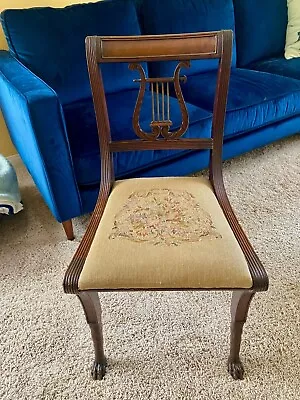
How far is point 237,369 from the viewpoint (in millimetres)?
1151

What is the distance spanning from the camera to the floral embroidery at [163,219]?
1.05 meters

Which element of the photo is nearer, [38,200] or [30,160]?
[30,160]

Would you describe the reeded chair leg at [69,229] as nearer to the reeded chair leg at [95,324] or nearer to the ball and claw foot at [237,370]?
the reeded chair leg at [95,324]

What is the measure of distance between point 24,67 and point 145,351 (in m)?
1.22

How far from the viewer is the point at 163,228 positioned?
1.08 metres

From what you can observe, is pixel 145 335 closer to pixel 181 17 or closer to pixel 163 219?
pixel 163 219

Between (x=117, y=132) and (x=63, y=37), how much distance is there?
56cm

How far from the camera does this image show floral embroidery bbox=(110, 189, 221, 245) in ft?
3.43

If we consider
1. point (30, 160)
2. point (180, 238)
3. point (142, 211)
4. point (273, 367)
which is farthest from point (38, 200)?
point (273, 367)

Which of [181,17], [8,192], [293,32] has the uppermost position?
[181,17]

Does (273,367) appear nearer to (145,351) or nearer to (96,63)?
(145,351)

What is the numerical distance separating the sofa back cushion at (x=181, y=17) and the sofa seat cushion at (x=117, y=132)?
393 millimetres

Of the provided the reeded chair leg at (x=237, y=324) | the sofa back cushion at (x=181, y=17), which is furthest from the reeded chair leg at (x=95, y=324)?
the sofa back cushion at (x=181, y=17)

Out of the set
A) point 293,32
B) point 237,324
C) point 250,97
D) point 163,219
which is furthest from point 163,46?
point 293,32
